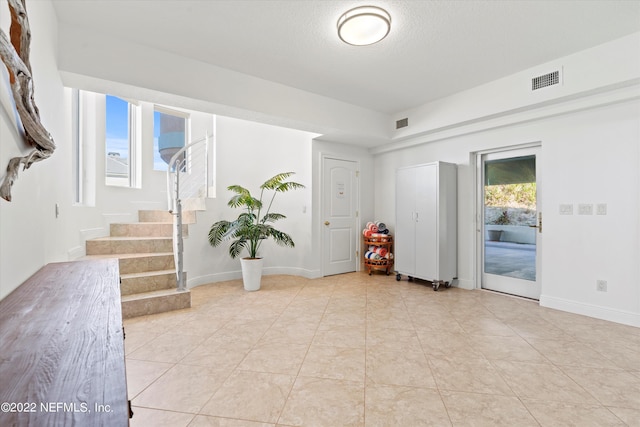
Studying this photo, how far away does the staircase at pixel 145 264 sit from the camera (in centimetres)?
324

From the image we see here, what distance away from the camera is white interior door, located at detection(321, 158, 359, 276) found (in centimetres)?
519

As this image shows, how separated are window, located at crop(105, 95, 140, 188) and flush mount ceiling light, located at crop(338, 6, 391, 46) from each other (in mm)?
3948

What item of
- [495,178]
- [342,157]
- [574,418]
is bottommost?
[574,418]

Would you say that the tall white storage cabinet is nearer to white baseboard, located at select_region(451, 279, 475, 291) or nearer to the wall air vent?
white baseboard, located at select_region(451, 279, 475, 291)

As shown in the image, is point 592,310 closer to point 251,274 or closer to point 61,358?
point 251,274

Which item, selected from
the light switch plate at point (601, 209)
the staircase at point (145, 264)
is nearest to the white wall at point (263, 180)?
the staircase at point (145, 264)

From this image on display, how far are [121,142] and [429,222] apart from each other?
16.4 ft

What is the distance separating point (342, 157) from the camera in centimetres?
538

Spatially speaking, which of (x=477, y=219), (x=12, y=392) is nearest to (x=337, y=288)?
(x=477, y=219)

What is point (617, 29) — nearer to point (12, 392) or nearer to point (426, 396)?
point (426, 396)

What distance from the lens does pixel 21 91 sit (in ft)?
3.49

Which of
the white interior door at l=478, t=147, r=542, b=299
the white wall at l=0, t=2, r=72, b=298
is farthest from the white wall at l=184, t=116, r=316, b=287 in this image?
the white interior door at l=478, t=147, r=542, b=299

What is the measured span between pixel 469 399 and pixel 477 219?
3064 mm

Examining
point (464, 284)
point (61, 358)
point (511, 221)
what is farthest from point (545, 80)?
point (61, 358)
